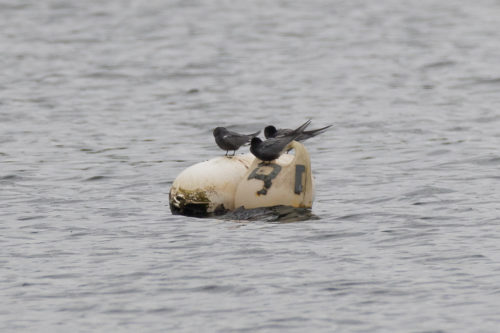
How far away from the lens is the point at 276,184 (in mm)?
15305

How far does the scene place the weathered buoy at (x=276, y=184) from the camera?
15.2 meters

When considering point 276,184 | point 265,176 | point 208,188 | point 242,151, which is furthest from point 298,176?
point 242,151

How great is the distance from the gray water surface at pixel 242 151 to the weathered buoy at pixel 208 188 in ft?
0.79

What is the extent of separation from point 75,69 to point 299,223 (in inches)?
780

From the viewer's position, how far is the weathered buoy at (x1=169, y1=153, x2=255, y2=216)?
15.4m

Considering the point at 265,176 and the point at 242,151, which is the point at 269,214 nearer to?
the point at 265,176

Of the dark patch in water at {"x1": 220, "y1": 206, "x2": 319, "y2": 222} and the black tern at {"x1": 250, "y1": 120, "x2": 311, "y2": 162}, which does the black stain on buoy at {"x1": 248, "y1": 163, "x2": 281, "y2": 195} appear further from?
the dark patch in water at {"x1": 220, "y1": 206, "x2": 319, "y2": 222}

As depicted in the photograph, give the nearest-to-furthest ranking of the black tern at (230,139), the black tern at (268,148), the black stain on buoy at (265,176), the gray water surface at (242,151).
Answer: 1. the gray water surface at (242,151)
2. the black stain on buoy at (265,176)
3. the black tern at (268,148)
4. the black tern at (230,139)

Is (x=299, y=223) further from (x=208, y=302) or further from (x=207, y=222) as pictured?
(x=208, y=302)

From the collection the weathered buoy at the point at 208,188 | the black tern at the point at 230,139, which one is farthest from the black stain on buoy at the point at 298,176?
the black tern at the point at 230,139

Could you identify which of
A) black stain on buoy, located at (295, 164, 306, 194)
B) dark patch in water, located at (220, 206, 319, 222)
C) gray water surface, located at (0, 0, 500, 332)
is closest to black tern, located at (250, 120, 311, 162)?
black stain on buoy, located at (295, 164, 306, 194)

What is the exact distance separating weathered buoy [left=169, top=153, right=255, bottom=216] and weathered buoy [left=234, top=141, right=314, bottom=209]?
15 centimetres

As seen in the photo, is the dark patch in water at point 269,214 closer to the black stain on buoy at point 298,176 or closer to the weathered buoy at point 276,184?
the weathered buoy at point 276,184

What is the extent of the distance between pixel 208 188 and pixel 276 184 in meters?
0.94
